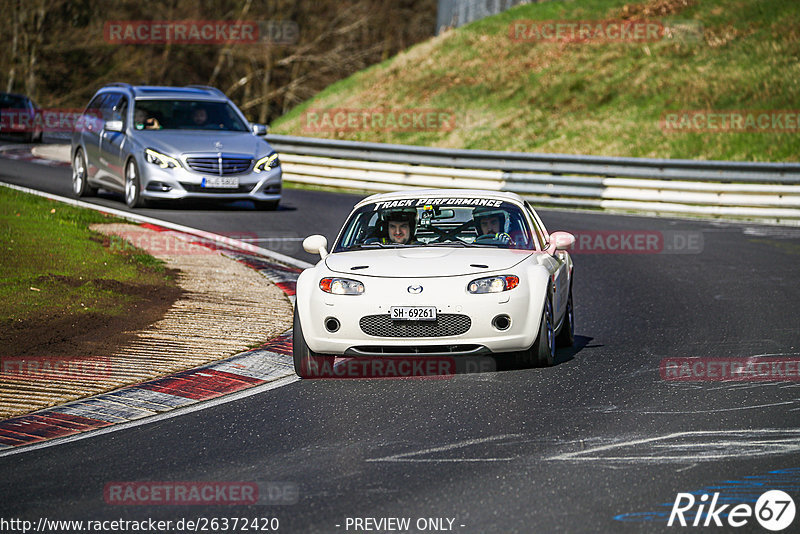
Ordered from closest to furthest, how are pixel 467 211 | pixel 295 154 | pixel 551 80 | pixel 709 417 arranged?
1. pixel 709 417
2. pixel 467 211
3. pixel 295 154
4. pixel 551 80

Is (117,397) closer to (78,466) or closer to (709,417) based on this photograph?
(78,466)

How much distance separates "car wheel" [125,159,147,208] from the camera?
62.6ft

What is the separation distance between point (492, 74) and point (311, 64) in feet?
67.5

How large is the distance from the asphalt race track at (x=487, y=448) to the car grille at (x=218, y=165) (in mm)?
9401

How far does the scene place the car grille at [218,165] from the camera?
18.8 meters

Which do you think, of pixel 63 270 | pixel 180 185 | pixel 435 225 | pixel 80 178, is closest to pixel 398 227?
pixel 435 225

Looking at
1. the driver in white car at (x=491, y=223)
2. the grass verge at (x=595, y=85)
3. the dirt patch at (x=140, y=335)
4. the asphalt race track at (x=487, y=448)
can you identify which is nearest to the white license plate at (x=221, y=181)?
the dirt patch at (x=140, y=335)

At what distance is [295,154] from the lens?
87.8ft

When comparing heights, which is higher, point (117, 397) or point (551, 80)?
point (551, 80)

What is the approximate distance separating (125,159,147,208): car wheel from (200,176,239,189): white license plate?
1049mm

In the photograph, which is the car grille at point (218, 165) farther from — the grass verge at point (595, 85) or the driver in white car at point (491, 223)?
the grass verge at point (595, 85)

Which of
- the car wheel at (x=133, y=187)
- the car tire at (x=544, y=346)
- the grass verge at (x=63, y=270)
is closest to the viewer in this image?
the car tire at (x=544, y=346)

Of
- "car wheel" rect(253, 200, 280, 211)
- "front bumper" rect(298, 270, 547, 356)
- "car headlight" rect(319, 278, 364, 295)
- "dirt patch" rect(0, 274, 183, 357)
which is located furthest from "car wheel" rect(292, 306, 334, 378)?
"car wheel" rect(253, 200, 280, 211)

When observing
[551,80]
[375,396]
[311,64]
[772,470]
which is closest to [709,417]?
[772,470]
